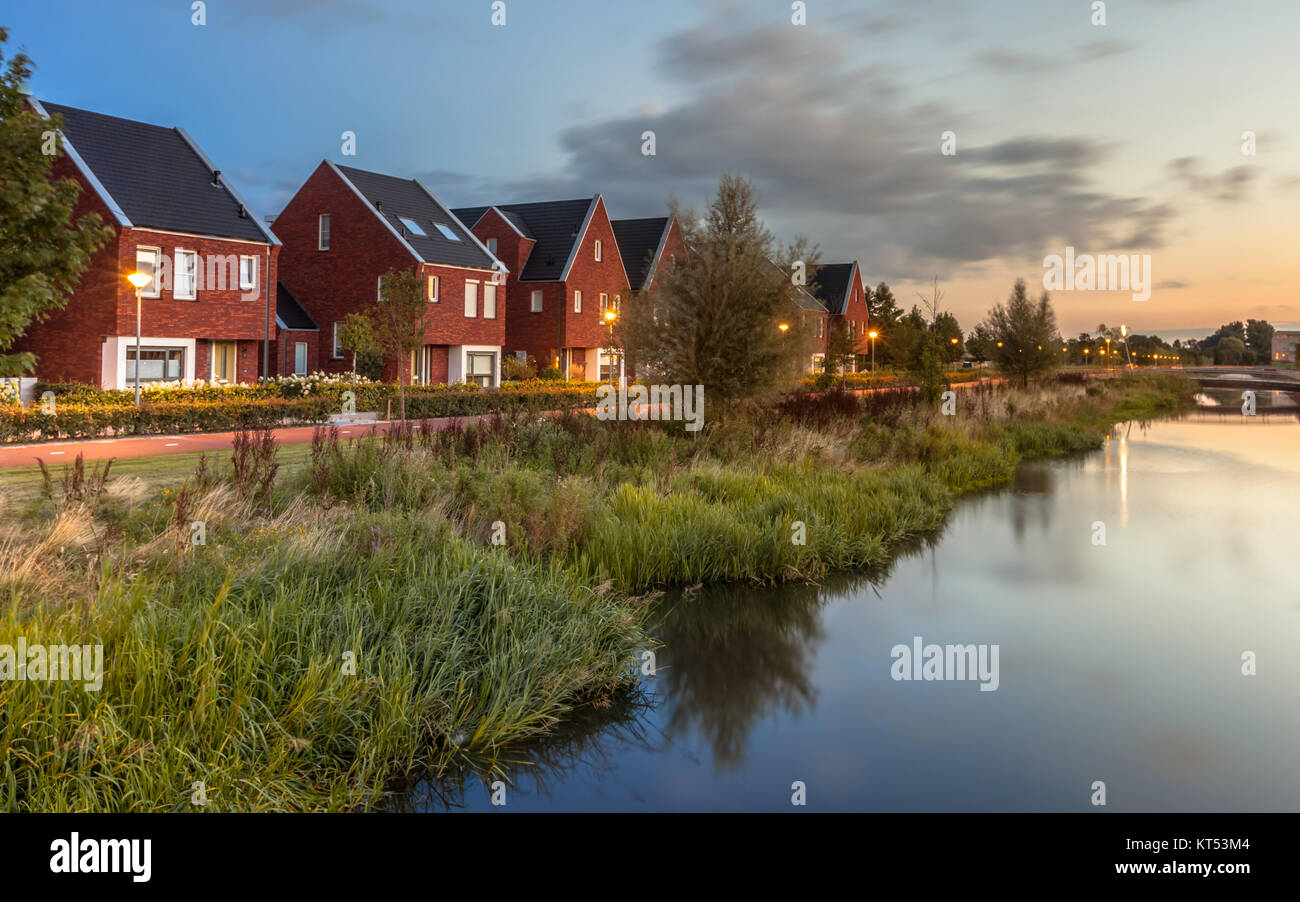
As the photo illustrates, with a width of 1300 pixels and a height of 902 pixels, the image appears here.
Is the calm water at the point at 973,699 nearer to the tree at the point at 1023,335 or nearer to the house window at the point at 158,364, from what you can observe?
the house window at the point at 158,364

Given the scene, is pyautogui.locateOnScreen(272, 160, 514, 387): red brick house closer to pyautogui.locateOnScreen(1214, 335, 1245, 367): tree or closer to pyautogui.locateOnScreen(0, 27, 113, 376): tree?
pyautogui.locateOnScreen(0, 27, 113, 376): tree

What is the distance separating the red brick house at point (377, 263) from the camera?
3594 centimetres

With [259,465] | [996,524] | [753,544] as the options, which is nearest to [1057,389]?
[996,524]

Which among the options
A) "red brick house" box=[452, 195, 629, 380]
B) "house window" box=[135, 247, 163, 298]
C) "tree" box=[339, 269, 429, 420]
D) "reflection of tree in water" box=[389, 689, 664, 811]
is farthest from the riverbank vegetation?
"red brick house" box=[452, 195, 629, 380]

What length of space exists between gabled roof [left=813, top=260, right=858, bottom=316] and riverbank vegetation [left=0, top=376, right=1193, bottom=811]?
61.0m

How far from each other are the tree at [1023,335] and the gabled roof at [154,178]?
3186cm

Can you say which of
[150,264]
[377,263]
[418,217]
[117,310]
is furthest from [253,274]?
[418,217]

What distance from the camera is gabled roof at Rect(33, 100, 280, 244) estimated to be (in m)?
26.8

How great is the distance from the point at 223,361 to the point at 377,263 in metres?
8.07

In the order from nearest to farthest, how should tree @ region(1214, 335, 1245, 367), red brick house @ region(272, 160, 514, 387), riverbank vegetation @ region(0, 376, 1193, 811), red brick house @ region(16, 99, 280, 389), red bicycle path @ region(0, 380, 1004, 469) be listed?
riverbank vegetation @ region(0, 376, 1193, 811) → red bicycle path @ region(0, 380, 1004, 469) → red brick house @ region(16, 99, 280, 389) → red brick house @ region(272, 160, 514, 387) → tree @ region(1214, 335, 1245, 367)

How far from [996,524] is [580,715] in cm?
1030

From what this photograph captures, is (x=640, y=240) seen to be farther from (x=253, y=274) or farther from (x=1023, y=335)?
(x=253, y=274)

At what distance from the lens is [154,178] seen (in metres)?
28.6
